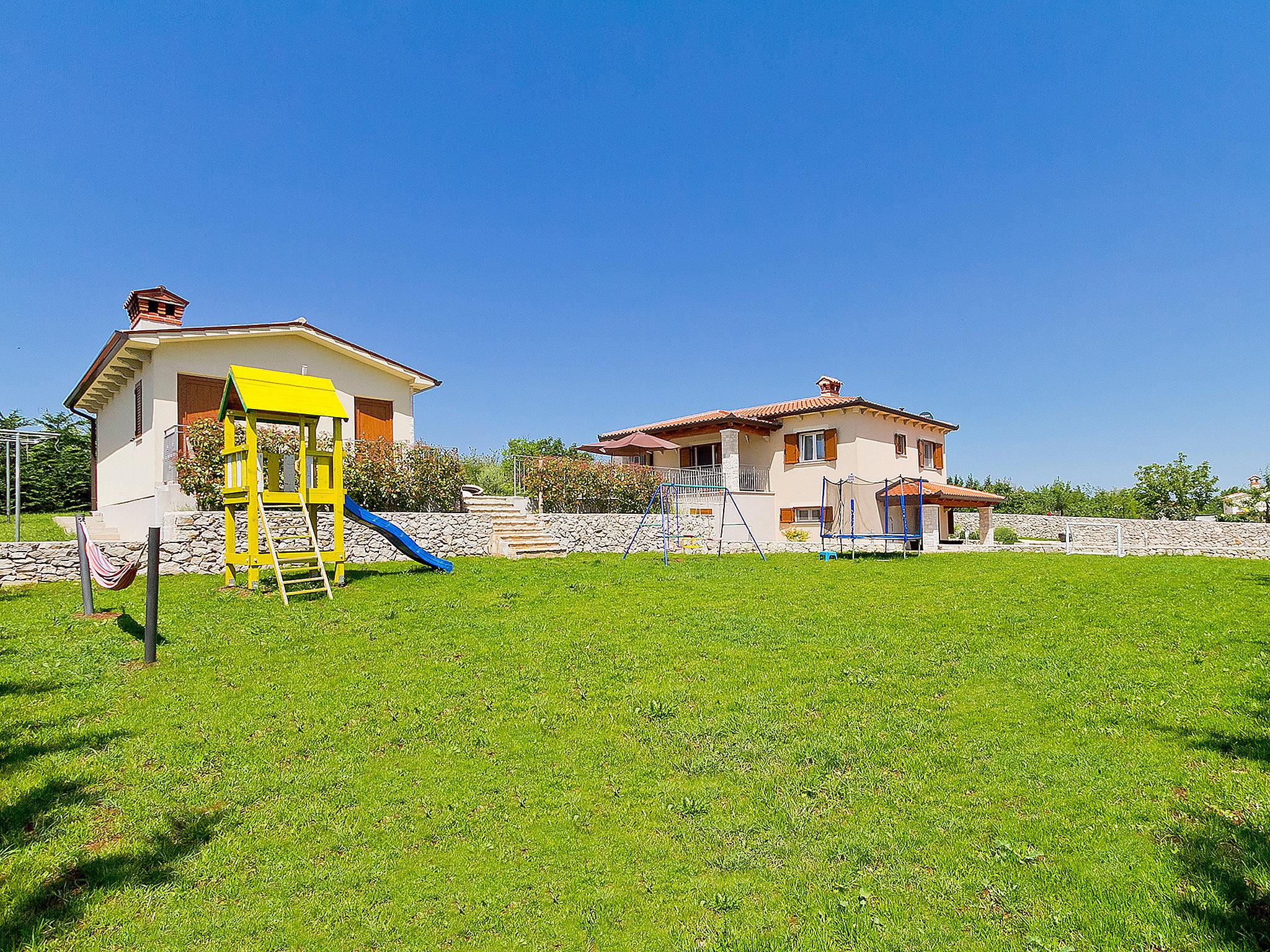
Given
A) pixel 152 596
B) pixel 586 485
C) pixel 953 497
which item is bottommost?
pixel 152 596

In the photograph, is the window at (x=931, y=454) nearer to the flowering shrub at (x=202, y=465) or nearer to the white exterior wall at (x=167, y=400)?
the white exterior wall at (x=167, y=400)

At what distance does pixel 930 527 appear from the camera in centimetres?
2895

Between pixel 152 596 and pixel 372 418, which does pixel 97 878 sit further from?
pixel 372 418

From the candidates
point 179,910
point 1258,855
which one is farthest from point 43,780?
point 1258,855

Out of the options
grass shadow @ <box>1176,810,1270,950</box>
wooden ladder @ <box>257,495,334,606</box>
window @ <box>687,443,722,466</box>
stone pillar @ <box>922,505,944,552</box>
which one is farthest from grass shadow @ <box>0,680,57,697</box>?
stone pillar @ <box>922,505,944,552</box>

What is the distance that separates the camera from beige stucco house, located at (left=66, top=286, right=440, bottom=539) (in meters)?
16.5

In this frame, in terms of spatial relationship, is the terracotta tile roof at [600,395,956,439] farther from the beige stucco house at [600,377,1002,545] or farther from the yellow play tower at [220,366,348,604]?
the yellow play tower at [220,366,348,604]

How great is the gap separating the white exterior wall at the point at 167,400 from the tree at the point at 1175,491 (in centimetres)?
4144

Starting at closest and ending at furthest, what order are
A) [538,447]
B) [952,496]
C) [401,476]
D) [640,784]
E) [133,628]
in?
1. [640,784]
2. [133,628]
3. [401,476]
4. [952,496]
5. [538,447]

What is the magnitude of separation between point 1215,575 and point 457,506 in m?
18.0

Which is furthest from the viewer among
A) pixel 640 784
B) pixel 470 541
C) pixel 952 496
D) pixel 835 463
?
pixel 952 496

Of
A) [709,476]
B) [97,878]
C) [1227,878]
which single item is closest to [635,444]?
[709,476]

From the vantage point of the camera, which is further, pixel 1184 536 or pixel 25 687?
pixel 1184 536

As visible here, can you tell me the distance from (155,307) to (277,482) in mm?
11207
